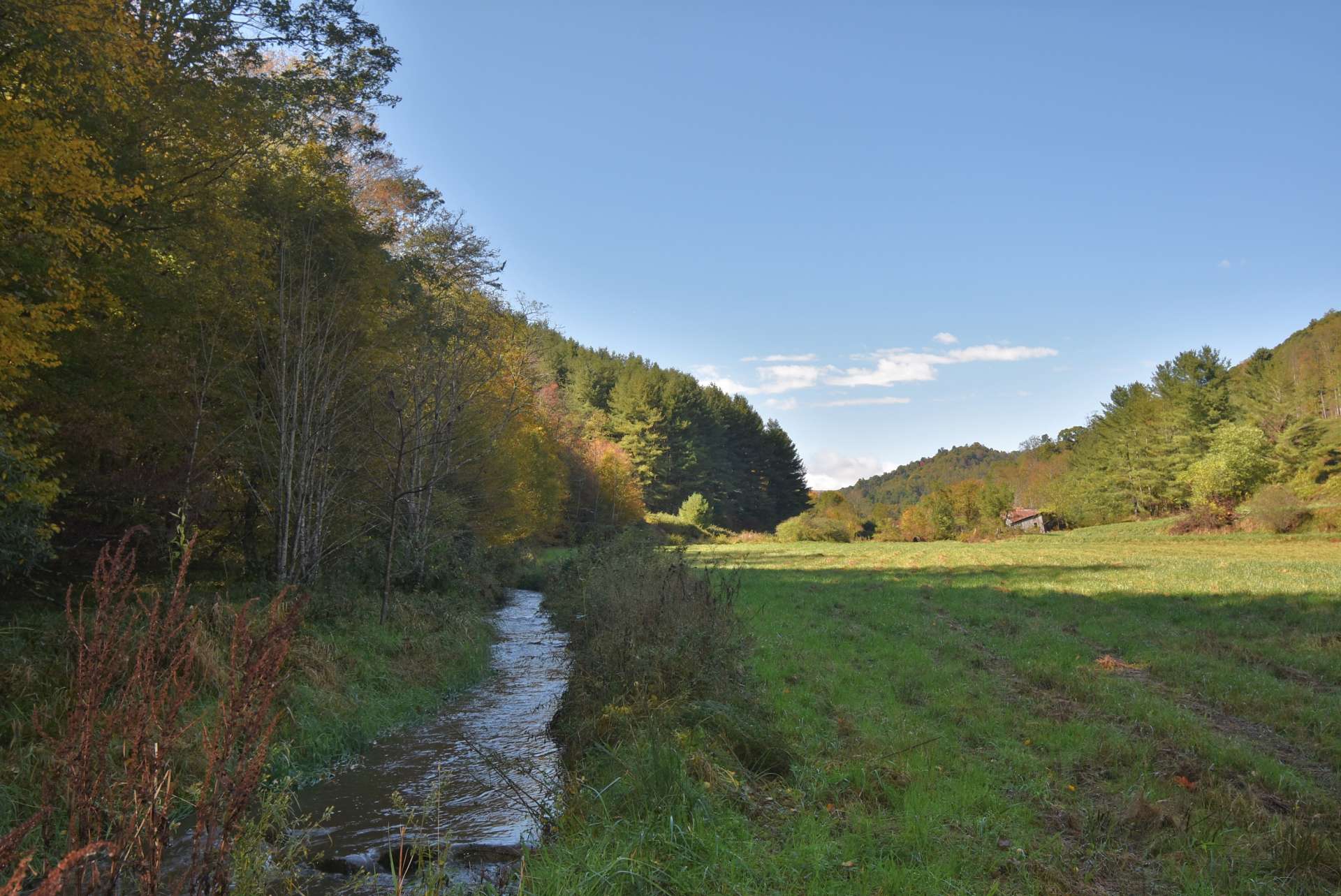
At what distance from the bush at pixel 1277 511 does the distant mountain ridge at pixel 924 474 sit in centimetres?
10965

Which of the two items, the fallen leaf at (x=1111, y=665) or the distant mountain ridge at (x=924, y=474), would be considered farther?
the distant mountain ridge at (x=924, y=474)

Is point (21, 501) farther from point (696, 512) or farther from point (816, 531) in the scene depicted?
point (696, 512)

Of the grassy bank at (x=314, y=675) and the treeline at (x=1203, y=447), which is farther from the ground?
the treeline at (x=1203, y=447)

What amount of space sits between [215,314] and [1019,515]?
80975 mm

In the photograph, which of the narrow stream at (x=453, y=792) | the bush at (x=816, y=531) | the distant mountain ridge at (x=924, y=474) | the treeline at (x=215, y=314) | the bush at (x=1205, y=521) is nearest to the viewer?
the narrow stream at (x=453, y=792)

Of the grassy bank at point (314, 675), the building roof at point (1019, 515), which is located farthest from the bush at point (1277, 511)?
the building roof at point (1019, 515)

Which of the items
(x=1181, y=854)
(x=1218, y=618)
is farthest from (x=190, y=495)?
(x=1218, y=618)

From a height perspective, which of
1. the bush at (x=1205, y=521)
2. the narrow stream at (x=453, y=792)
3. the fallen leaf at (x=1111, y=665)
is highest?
the bush at (x=1205, y=521)

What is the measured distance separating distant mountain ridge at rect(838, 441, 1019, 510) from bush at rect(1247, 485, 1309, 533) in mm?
109647

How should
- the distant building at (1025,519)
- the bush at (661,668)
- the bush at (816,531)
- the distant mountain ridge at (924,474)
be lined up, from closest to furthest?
1. the bush at (661,668)
2. the bush at (816,531)
3. the distant building at (1025,519)
4. the distant mountain ridge at (924,474)

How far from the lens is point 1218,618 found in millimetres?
14031

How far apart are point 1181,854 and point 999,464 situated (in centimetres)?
12276

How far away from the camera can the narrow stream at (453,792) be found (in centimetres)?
547

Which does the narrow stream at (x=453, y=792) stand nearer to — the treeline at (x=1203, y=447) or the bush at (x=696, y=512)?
the treeline at (x=1203, y=447)
